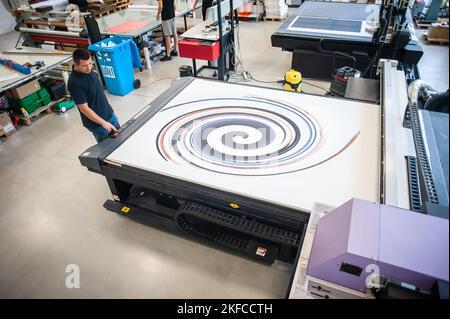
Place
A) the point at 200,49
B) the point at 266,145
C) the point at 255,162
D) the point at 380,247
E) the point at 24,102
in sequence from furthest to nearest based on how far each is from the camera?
the point at 200,49 < the point at 24,102 < the point at 266,145 < the point at 255,162 < the point at 380,247

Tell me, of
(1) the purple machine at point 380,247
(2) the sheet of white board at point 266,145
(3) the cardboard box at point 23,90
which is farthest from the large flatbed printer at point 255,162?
(3) the cardboard box at point 23,90

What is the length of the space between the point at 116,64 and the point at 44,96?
1.13 meters

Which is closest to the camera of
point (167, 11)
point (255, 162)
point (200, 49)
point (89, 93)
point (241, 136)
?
point (255, 162)

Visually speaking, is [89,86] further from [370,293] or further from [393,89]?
[393,89]

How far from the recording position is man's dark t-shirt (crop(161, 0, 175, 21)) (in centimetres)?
522

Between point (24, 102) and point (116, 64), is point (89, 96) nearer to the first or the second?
point (116, 64)

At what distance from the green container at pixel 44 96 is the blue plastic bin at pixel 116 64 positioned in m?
0.86

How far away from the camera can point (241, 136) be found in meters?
2.54

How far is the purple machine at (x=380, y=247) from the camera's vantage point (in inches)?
39.7

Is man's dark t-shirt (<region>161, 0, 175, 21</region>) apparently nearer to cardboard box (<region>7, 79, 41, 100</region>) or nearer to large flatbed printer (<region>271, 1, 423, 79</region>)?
large flatbed printer (<region>271, 1, 423, 79</region>)

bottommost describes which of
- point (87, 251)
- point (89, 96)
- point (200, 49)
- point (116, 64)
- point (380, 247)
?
point (87, 251)

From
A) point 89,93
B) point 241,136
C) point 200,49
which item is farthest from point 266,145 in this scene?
point 200,49

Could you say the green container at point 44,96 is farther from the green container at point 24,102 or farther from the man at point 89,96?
the man at point 89,96

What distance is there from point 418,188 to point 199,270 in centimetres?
159
